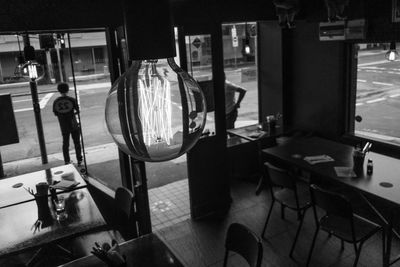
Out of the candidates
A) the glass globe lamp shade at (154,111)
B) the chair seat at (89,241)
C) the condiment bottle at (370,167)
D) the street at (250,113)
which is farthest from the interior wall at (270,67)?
the glass globe lamp shade at (154,111)

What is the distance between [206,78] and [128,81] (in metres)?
3.83

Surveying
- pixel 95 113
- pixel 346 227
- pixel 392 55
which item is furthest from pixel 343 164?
pixel 95 113

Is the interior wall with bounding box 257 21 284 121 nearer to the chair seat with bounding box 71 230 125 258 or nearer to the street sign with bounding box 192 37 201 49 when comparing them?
the street sign with bounding box 192 37 201 49

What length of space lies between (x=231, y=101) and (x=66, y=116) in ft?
9.81

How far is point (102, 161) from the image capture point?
7.16m

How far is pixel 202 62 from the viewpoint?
4785mm

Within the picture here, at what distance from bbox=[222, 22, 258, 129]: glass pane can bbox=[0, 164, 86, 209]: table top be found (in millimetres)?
2965

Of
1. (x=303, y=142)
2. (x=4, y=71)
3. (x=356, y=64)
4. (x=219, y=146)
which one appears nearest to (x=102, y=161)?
(x=4, y=71)

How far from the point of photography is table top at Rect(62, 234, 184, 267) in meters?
2.65

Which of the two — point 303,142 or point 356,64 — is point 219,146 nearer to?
point 303,142

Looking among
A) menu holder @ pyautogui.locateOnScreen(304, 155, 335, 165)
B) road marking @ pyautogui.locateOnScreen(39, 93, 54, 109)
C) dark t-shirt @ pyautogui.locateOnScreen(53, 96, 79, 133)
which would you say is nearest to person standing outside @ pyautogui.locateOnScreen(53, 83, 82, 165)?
dark t-shirt @ pyautogui.locateOnScreen(53, 96, 79, 133)

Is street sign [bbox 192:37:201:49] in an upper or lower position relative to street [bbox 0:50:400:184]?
upper

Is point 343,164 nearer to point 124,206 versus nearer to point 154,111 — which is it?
point 124,206

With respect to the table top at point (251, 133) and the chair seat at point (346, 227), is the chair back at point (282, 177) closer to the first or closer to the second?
the chair seat at point (346, 227)
